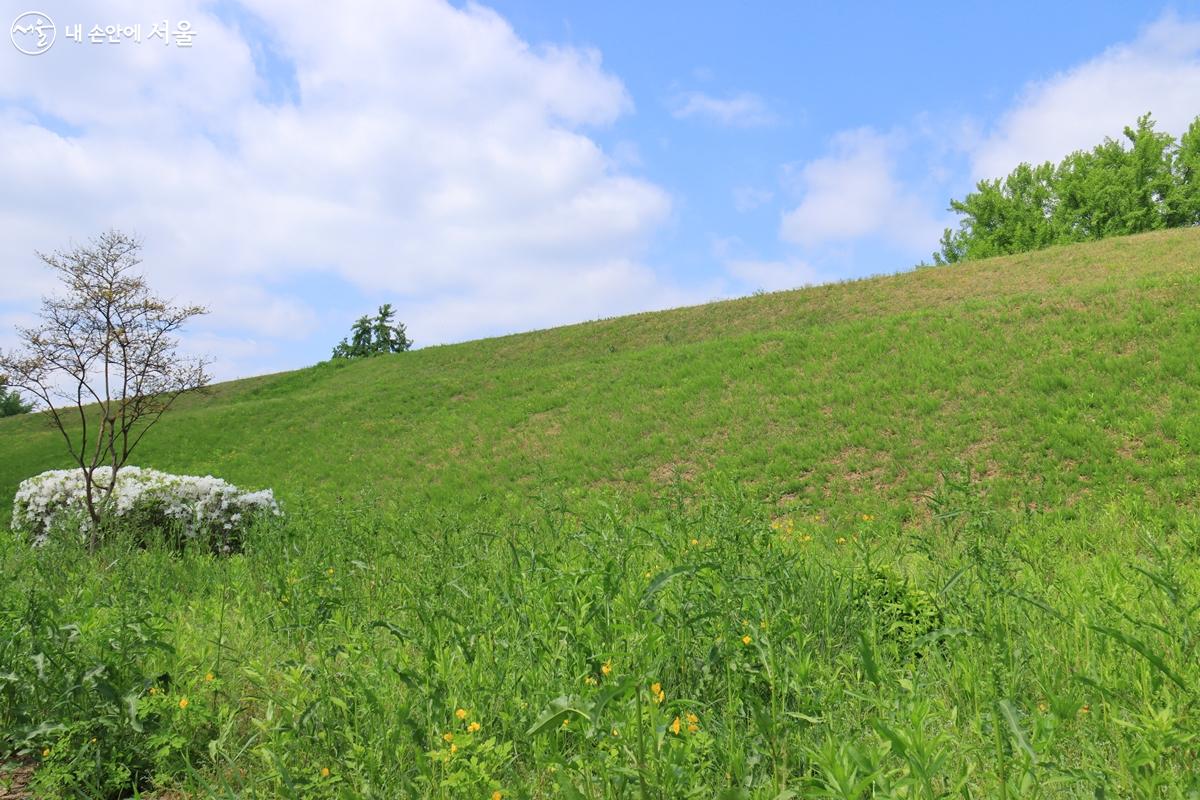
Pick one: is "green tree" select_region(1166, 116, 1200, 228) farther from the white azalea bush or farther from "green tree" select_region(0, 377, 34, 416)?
"green tree" select_region(0, 377, 34, 416)

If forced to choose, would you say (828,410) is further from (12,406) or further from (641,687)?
(12,406)

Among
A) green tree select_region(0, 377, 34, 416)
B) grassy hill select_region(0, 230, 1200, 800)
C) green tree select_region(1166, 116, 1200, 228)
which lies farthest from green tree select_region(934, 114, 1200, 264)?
green tree select_region(0, 377, 34, 416)

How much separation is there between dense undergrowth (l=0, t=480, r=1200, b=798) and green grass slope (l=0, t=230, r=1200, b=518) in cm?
167

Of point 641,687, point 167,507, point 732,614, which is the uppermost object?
point 167,507

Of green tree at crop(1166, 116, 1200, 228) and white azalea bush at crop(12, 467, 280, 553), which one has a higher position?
green tree at crop(1166, 116, 1200, 228)

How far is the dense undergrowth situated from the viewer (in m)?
2.47

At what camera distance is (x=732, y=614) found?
3.66 meters

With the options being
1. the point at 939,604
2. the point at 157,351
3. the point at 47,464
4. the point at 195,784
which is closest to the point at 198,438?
the point at 47,464

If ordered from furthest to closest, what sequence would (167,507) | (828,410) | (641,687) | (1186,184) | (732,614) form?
1. (1186,184)
2. (828,410)
3. (167,507)
4. (732,614)
5. (641,687)

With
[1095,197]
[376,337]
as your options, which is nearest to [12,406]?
[376,337]

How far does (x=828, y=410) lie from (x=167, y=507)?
11617 millimetres

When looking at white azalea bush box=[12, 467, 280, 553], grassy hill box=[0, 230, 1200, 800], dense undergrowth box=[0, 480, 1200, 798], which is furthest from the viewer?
white azalea bush box=[12, 467, 280, 553]

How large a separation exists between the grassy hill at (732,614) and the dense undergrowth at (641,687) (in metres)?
0.03

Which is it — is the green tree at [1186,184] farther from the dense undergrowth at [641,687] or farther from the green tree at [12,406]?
the green tree at [12,406]
